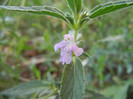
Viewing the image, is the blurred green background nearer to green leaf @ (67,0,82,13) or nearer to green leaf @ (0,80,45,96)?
green leaf @ (0,80,45,96)

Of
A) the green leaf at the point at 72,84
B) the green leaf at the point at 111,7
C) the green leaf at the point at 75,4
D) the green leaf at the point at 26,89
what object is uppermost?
the green leaf at the point at 75,4

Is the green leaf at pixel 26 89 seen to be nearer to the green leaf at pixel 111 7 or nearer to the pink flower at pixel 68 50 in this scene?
the pink flower at pixel 68 50

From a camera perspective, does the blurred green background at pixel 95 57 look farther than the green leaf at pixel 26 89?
Yes

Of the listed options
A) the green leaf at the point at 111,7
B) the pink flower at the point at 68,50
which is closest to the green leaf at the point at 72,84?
the pink flower at the point at 68,50

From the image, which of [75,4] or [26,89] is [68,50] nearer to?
[75,4]

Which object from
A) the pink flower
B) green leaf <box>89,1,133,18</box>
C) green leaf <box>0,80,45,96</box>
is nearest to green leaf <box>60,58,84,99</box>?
the pink flower

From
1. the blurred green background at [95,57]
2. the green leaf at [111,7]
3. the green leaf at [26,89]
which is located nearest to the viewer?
the green leaf at [111,7]

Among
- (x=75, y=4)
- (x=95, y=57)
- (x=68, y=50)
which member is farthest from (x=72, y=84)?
(x=95, y=57)

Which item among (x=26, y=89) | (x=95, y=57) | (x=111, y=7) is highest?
(x=111, y=7)
